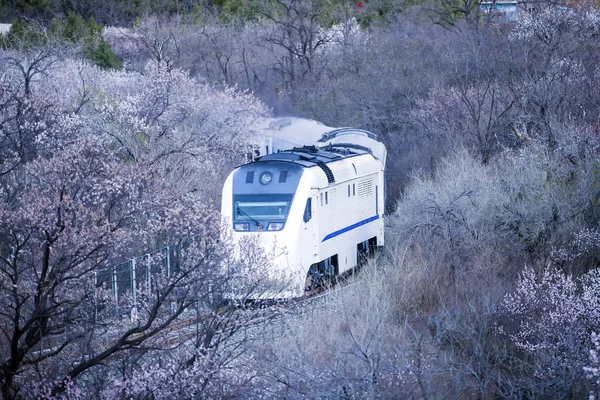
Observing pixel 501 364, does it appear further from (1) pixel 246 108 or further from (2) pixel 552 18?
(2) pixel 552 18

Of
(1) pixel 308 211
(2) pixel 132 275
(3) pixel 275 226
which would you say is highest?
(1) pixel 308 211

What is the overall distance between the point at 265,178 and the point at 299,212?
1035 mm

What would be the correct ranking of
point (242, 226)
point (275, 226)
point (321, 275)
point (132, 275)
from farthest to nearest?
point (321, 275) → point (132, 275) → point (242, 226) → point (275, 226)

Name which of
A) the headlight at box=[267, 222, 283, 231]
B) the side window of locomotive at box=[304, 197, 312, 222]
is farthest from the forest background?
the side window of locomotive at box=[304, 197, 312, 222]

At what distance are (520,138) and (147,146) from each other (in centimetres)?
1088

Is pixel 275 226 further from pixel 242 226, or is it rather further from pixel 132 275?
pixel 132 275

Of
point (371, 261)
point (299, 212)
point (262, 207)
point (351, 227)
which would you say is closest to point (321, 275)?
point (371, 261)

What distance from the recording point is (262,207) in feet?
57.8

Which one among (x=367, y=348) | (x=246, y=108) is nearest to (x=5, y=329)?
(x=367, y=348)

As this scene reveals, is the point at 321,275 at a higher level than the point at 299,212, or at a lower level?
lower

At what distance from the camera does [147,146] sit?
1088 inches

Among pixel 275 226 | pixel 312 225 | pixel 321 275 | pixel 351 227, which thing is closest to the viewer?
pixel 275 226

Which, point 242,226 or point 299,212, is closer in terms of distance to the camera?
point 299,212

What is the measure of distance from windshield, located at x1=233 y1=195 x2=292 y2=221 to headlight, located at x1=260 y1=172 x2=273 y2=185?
A: 0.29 m
